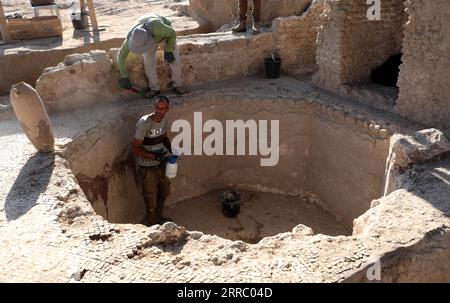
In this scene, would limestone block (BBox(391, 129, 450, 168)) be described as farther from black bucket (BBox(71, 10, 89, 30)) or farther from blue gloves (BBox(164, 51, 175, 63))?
black bucket (BBox(71, 10, 89, 30))

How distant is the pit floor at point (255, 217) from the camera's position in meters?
6.35

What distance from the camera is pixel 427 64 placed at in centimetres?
518

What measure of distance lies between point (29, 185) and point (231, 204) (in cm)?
309

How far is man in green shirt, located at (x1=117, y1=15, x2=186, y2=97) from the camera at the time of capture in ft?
19.4

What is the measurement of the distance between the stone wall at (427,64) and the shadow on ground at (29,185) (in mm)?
4625

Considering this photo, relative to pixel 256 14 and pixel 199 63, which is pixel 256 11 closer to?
pixel 256 14

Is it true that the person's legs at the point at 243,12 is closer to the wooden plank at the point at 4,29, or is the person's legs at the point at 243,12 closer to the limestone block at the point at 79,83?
the limestone block at the point at 79,83

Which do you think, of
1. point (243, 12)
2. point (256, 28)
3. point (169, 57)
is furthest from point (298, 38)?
point (169, 57)

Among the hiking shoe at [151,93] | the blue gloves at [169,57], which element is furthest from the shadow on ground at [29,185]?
the blue gloves at [169,57]

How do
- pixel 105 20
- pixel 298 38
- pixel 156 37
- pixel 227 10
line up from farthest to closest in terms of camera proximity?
pixel 105 20 → pixel 227 10 → pixel 298 38 → pixel 156 37

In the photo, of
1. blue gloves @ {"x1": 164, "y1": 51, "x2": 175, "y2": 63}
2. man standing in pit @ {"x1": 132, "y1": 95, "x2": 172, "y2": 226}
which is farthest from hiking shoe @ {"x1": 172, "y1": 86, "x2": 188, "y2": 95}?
man standing in pit @ {"x1": 132, "y1": 95, "x2": 172, "y2": 226}

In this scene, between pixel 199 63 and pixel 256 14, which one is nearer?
pixel 199 63

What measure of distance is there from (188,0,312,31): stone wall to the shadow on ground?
5564 millimetres
